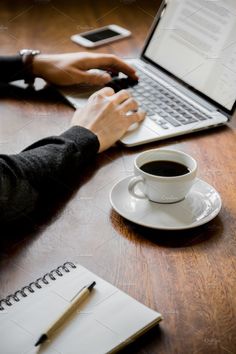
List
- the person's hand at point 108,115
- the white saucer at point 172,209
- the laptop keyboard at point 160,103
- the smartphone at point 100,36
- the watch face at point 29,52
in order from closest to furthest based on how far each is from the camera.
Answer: the white saucer at point 172,209
the person's hand at point 108,115
the laptop keyboard at point 160,103
the watch face at point 29,52
the smartphone at point 100,36

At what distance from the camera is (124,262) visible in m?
1.00

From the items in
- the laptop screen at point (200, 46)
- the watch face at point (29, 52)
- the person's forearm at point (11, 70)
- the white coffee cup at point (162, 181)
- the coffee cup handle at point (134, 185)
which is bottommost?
the person's forearm at point (11, 70)

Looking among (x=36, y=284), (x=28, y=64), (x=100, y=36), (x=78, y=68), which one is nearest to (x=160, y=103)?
(x=78, y=68)

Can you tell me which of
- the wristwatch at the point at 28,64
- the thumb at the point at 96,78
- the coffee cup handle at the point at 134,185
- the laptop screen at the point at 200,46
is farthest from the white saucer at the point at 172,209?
the wristwatch at the point at 28,64

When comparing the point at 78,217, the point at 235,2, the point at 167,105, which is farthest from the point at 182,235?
the point at 235,2

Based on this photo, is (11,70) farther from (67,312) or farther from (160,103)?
(67,312)

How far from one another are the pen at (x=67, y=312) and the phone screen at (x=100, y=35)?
120 centimetres

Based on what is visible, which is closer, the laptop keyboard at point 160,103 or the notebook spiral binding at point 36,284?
the notebook spiral binding at point 36,284

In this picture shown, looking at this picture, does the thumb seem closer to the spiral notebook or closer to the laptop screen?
the laptop screen

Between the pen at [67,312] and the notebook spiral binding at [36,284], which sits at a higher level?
the pen at [67,312]

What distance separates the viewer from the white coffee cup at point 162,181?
3.57ft

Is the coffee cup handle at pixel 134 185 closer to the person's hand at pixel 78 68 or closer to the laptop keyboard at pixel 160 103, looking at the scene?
the laptop keyboard at pixel 160 103

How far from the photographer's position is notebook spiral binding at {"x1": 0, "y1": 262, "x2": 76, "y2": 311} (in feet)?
2.94

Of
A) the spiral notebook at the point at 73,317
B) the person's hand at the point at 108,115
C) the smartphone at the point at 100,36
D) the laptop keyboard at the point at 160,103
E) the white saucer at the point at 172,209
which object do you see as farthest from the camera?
the smartphone at the point at 100,36
